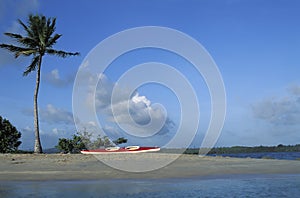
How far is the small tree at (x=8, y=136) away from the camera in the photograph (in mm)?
46144

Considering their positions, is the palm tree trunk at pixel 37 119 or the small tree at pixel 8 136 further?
the small tree at pixel 8 136

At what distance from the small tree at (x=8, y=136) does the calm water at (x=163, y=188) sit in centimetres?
3079

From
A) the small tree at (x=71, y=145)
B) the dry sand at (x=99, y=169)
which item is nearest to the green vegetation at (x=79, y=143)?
the small tree at (x=71, y=145)

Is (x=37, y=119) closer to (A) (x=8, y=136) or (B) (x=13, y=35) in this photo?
(B) (x=13, y=35)

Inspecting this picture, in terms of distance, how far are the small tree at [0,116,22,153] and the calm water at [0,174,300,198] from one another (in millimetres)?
30789

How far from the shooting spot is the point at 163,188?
1550cm

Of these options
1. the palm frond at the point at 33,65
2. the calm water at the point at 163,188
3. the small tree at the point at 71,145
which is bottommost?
the calm water at the point at 163,188

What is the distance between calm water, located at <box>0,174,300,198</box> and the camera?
1405cm

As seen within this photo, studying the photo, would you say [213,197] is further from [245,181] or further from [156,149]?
[156,149]

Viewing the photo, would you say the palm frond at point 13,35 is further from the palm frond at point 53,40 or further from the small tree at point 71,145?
the small tree at point 71,145

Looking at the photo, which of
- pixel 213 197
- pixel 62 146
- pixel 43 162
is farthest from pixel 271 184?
pixel 62 146

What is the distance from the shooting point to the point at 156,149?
38406 mm

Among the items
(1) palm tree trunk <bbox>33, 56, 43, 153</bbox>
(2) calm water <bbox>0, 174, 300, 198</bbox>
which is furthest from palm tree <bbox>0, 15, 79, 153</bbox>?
(2) calm water <bbox>0, 174, 300, 198</bbox>

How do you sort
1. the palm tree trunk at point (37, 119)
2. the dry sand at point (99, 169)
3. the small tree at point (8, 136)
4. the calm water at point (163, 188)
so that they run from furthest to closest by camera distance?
1. the small tree at point (8, 136)
2. the palm tree trunk at point (37, 119)
3. the dry sand at point (99, 169)
4. the calm water at point (163, 188)
